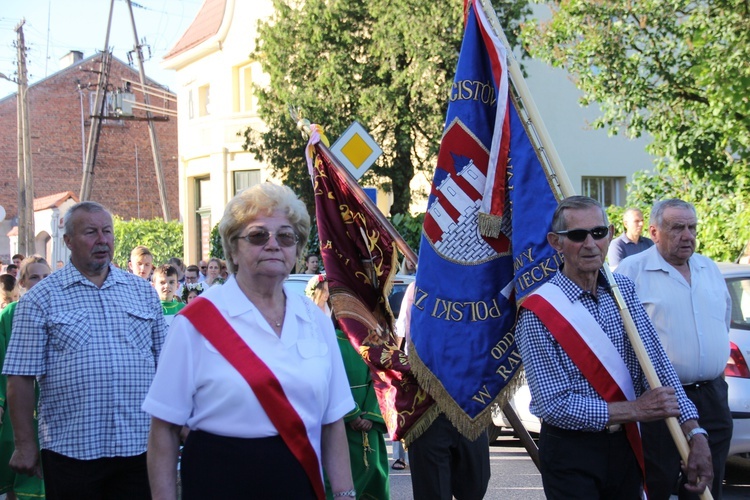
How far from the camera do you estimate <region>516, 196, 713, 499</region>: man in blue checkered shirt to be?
406 cm

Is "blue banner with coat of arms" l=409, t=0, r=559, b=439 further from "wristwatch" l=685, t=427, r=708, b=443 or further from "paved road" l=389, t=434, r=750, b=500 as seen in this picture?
"paved road" l=389, t=434, r=750, b=500

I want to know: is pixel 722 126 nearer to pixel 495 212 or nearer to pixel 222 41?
pixel 495 212

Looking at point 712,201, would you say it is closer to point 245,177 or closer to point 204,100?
point 245,177

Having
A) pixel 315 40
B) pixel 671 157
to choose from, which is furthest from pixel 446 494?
pixel 315 40

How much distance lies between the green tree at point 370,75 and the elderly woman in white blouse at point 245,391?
59.2 feet

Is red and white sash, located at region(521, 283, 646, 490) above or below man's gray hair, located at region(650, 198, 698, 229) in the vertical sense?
below

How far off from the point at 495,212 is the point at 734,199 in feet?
31.7

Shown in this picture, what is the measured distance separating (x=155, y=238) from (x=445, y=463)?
114 feet

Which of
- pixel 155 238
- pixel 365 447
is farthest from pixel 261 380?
pixel 155 238

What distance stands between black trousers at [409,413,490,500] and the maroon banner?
0.36 metres

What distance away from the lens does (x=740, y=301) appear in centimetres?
801

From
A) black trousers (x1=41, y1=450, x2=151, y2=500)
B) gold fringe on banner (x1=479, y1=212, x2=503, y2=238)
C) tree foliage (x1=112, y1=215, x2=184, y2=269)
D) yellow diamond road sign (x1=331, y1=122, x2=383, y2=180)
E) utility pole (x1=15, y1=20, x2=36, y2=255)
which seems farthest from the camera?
tree foliage (x1=112, y1=215, x2=184, y2=269)

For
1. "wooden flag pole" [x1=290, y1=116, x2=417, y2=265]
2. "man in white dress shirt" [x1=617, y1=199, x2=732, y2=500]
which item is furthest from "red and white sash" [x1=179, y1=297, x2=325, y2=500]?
"man in white dress shirt" [x1=617, y1=199, x2=732, y2=500]

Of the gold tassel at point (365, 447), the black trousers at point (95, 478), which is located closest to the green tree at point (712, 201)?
the gold tassel at point (365, 447)
